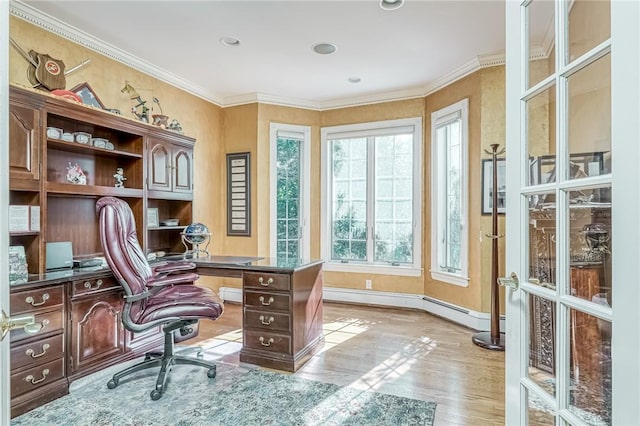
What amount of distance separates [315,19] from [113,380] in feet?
10.3

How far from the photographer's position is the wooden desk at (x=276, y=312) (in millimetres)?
2783

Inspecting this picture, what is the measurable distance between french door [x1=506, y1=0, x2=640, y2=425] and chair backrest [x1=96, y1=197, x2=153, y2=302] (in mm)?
2232

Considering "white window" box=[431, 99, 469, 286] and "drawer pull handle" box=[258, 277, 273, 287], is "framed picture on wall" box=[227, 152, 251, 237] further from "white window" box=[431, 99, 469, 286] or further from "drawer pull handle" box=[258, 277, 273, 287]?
"white window" box=[431, 99, 469, 286]

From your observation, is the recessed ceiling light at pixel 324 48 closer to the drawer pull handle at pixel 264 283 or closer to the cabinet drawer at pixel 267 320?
the drawer pull handle at pixel 264 283

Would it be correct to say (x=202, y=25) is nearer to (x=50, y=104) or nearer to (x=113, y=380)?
(x=50, y=104)

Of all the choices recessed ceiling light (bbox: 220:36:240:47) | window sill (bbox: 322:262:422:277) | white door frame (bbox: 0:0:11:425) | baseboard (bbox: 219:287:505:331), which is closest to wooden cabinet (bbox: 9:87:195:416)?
recessed ceiling light (bbox: 220:36:240:47)

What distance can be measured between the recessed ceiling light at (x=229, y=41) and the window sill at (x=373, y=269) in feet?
9.93

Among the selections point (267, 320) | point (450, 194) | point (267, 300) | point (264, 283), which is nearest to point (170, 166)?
point (264, 283)

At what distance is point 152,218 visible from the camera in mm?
3594

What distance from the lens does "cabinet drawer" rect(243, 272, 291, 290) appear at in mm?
2797

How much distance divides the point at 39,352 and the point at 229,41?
9.40ft

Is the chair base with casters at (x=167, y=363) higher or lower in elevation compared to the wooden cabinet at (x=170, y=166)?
lower

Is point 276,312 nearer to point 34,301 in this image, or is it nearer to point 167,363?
point 167,363

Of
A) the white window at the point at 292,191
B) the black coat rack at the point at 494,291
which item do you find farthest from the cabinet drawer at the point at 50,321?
the black coat rack at the point at 494,291
